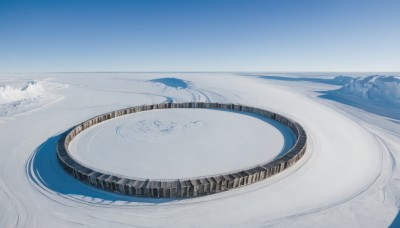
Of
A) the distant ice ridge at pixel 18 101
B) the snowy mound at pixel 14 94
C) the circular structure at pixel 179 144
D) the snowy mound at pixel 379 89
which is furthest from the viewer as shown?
the snowy mound at pixel 379 89

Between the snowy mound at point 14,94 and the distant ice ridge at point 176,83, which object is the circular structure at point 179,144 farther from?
the distant ice ridge at point 176,83

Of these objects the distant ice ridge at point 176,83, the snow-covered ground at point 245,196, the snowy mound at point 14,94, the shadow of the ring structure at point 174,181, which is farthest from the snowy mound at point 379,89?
the snowy mound at point 14,94

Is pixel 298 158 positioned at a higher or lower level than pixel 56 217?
higher

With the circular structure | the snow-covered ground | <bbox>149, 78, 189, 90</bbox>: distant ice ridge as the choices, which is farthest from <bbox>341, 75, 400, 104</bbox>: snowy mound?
<bbox>149, 78, 189, 90</bbox>: distant ice ridge

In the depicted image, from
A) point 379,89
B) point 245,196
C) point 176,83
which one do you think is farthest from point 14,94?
point 379,89

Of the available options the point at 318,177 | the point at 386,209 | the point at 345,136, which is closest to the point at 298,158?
the point at 318,177

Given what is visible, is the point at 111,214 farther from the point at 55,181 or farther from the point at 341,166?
the point at 341,166

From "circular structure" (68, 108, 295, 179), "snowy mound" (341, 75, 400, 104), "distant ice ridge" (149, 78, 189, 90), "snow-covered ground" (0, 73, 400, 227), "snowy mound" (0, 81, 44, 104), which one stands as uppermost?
"snowy mound" (341, 75, 400, 104)

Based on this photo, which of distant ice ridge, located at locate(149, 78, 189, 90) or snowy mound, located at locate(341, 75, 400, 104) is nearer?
snowy mound, located at locate(341, 75, 400, 104)

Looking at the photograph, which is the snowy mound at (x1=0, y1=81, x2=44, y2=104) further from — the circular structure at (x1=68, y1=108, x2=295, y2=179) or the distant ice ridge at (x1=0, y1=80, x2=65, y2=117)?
the circular structure at (x1=68, y1=108, x2=295, y2=179)
